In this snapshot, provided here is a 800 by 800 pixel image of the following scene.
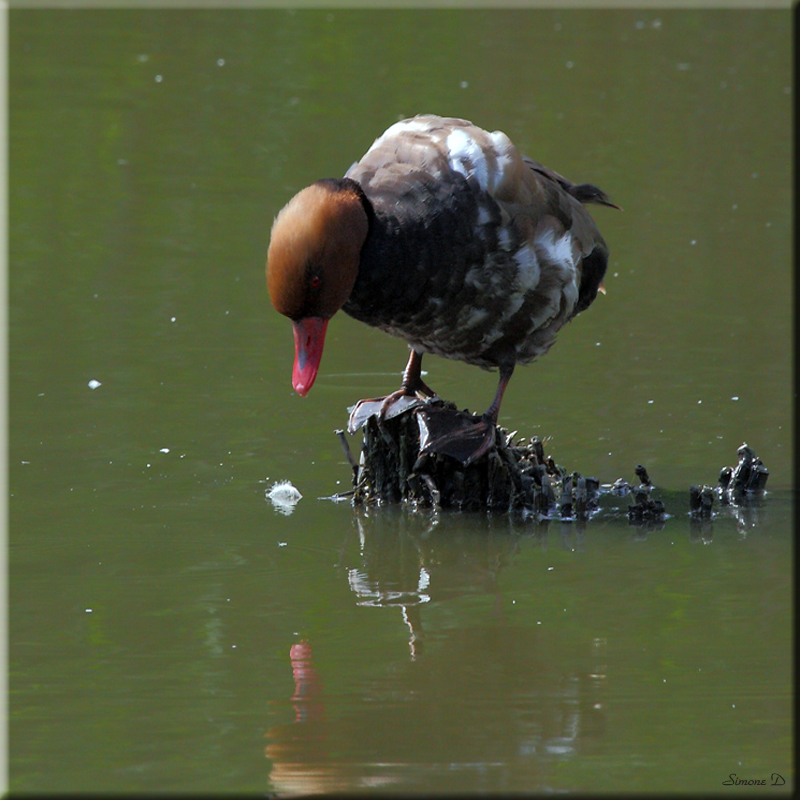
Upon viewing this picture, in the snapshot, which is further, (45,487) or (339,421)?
(339,421)

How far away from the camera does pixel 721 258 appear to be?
361 inches

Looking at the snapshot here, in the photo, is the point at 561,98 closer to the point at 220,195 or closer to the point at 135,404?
the point at 220,195

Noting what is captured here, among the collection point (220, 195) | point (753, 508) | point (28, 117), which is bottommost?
point (753, 508)

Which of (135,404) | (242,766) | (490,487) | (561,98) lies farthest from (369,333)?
(561,98)

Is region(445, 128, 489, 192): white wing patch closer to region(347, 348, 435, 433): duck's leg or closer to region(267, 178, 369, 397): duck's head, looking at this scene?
region(267, 178, 369, 397): duck's head

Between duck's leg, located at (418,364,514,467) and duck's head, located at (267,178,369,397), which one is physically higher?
duck's head, located at (267,178,369,397)

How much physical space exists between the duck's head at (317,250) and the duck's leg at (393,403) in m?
0.89

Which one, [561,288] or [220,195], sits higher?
[220,195]

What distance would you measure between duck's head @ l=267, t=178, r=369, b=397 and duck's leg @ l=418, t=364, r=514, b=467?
856 millimetres

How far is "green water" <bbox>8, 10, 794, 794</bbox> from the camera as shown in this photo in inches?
150

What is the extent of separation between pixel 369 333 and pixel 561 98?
6.23 m

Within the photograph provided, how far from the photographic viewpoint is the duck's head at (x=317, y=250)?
4793mm
